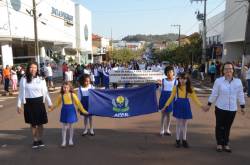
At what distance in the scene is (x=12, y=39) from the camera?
30.1m

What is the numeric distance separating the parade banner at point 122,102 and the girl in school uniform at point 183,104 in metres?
1.37

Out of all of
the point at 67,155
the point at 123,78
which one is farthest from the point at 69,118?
the point at 123,78

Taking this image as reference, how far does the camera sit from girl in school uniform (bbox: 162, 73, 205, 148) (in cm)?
763

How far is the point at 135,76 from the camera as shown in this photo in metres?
16.8

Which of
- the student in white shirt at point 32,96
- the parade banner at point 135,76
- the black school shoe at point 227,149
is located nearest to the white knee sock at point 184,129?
the black school shoe at point 227,149

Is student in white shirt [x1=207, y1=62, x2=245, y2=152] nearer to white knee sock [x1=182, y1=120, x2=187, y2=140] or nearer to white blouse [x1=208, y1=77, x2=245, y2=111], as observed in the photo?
white blouse [x1=208, y1=77, x2=245, y2=111]

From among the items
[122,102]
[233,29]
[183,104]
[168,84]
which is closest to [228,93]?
[183,104]

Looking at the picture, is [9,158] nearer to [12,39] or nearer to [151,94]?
[151,94]

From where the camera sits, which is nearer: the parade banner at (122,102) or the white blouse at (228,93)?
the white blouse at (228,93)

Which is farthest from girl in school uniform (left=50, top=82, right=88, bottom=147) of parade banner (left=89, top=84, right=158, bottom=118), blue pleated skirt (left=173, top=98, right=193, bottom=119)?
blue pleated skirt (left=173, top=98, right=193, bottom=119)

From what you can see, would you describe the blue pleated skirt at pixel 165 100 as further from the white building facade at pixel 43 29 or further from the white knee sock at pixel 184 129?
the white building facade at pixel 43 29

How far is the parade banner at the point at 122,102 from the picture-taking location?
874cm

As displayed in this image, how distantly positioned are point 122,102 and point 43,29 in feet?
108

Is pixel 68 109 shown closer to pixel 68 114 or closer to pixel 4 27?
pixel 68 114
